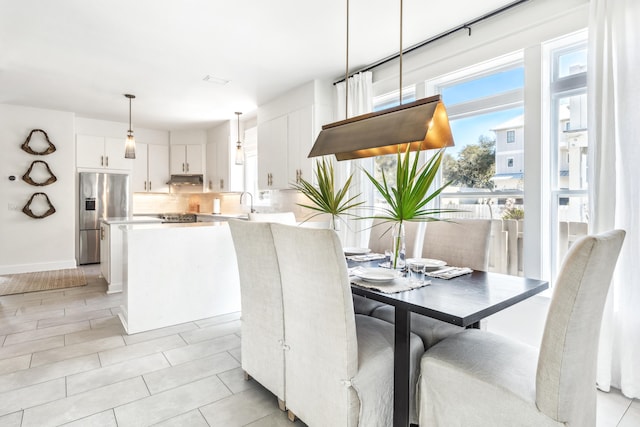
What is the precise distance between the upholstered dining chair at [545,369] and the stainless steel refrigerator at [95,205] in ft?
21.1

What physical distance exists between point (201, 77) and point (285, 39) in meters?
1.42

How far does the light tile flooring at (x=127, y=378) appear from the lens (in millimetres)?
1838

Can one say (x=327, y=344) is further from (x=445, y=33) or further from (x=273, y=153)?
(x=273, y=153)

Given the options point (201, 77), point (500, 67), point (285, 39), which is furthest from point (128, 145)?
point (500, 67)

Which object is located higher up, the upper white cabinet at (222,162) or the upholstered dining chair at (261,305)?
the upper white cabinet at (222,162)

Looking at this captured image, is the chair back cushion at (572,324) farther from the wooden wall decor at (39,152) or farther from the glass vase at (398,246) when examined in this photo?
the wooden wall decor at (39,152)

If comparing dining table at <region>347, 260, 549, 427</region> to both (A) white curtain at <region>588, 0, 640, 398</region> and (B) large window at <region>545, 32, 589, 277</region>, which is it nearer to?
(A) white curtain at <region>588, 0, 640, 398</region>

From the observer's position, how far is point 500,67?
2.91 metres

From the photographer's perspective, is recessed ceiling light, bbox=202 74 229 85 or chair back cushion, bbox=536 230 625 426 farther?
recessed ceiling light, bbox=202 74 229 85

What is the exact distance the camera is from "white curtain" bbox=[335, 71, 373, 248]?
3.79m

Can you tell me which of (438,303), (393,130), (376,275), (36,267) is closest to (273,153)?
(393,130)

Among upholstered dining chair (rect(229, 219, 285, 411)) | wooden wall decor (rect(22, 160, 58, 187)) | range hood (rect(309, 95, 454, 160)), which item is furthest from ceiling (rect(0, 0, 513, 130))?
upholstered dining chair (rect(229, 219, 285, 411))

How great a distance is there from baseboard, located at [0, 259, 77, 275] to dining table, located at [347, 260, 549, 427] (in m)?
5.90

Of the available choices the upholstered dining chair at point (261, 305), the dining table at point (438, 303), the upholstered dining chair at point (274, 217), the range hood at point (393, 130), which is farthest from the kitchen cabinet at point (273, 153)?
the dining table at point (438, 303)
